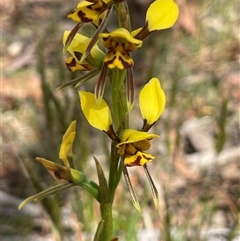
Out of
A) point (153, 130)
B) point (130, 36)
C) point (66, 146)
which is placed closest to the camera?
point (130, 36)

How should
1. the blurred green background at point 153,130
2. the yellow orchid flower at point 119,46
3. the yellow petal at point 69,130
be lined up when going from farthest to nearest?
the blurred green background at point 153,130 < the yellow petal at point 69,130 < the yellow orchid flower at point 119,46

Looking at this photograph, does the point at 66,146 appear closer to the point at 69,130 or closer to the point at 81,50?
the point at 69,130

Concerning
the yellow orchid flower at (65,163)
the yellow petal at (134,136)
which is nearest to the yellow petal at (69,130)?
the yellow orchid flower at (65,163)

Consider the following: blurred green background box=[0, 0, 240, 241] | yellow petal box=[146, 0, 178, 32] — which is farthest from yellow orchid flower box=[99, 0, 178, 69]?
blurred green background box=[0, 0, 240, 241]

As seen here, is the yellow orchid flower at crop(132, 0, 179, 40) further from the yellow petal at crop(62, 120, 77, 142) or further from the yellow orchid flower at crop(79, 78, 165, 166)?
the yellow petal at crop(62, 120, 77, 142)

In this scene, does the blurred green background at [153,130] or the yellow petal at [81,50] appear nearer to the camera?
the yellow petal at [81,50]

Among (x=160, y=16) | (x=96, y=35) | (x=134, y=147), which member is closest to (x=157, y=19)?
(x=160, y=16)

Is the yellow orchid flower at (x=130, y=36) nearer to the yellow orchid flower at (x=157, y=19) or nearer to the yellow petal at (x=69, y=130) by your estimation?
the yellow orchid flower at (x=157, y=19)

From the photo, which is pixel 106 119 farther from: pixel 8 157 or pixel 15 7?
pixel 15 7
